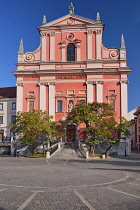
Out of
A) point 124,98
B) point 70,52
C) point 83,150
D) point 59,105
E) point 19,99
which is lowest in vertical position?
point 83,150

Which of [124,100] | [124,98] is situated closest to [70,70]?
[124,98]

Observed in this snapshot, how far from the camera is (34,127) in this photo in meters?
36.2

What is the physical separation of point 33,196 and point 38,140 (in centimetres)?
3136

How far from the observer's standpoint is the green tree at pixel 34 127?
121 ft

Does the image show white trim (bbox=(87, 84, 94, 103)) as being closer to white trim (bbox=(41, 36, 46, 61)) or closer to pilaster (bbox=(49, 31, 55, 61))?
pilaster (bbox=(49, 31, 55, 61))

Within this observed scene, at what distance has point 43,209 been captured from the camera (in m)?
8.48

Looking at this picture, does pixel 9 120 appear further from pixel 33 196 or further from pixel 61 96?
pixel 33 196

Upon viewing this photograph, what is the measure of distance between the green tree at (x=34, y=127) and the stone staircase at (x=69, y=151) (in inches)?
92.7

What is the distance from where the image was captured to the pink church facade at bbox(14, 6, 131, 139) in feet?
141

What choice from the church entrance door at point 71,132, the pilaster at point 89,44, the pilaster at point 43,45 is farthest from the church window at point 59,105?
the pilaster at point 89,44

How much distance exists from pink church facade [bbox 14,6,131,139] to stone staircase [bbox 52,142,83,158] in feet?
17.3

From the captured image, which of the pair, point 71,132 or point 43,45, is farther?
point 43,45

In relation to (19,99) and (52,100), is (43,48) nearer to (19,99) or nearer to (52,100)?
(52,100)

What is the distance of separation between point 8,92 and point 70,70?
63.1 ft
